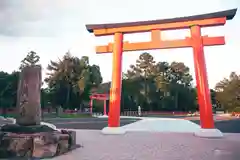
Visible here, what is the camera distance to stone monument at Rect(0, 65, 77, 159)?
18.2ft

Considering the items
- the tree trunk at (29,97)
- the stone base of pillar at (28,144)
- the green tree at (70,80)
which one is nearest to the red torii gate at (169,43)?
the tree trunk at (29,97)

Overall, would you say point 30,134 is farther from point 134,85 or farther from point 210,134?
point 134,85

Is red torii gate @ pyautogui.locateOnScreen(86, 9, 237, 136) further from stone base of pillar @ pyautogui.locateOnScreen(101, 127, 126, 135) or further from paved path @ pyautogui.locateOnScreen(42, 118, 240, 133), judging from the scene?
paved path @ pyautogui.locateOnScreen(42, 118, 240, 133)

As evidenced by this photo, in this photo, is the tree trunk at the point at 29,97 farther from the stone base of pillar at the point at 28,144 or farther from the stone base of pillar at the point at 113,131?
the stone base of pillar at the point at 113,131

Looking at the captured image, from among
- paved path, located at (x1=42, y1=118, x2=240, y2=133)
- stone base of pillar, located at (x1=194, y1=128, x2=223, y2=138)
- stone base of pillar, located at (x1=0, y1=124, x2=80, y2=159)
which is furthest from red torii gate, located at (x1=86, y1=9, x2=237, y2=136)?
stone base of pillar, located at (x1=0, y1=124, x2=80, y2=159)

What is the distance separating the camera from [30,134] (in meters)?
5.64

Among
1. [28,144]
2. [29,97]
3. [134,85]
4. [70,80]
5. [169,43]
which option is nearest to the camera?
[28,144]

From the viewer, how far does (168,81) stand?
3841 cm

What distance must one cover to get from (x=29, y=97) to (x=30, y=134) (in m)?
1.06

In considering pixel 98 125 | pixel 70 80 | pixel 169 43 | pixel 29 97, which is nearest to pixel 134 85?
pixel 70 80

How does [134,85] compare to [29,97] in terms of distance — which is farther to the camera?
[134,85]

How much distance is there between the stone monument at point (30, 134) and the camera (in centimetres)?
554

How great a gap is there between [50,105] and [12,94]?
7.84 metres

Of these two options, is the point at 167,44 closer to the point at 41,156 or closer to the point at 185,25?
the point at 185,25
